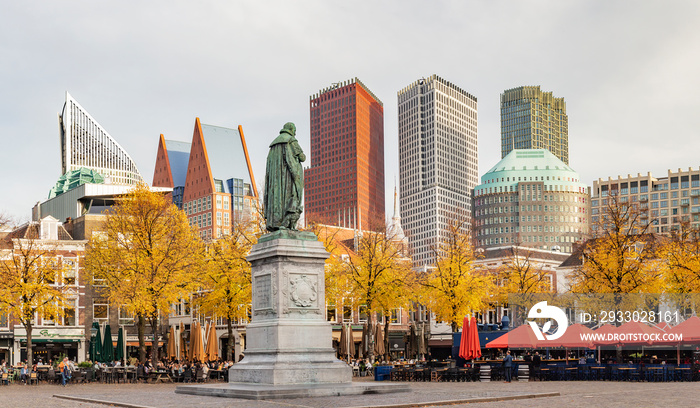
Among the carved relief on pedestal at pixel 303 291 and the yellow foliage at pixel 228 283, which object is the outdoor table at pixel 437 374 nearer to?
the yellow foliage at pixel 228 283

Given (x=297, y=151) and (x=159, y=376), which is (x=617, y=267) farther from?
(x=297, y=151)

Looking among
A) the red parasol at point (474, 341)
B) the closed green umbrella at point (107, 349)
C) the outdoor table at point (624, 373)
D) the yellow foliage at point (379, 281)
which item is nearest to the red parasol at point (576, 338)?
the outdoor table at point (624, 373)

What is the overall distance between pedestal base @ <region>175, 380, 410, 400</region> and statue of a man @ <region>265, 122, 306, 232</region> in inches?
206

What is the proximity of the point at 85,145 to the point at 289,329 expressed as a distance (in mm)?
172894

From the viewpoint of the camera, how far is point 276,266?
990 inches

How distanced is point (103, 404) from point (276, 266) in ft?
20.5

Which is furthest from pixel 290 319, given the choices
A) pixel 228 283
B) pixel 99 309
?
pixel 99 309

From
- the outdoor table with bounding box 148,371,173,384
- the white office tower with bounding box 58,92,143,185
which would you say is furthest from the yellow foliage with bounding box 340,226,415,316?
the white office tower with bounding box 58,92,143,185

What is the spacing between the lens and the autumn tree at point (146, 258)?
44659 mm

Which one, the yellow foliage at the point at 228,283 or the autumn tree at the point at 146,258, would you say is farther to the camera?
the yellow foliage at the point at 228,283

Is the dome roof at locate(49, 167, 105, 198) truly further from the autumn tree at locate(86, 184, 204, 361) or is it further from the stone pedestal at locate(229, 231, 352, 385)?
the stone pedestal at locate(229, 231, 352, 385)

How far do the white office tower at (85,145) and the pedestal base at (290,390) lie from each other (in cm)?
16332

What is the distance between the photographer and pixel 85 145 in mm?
186750

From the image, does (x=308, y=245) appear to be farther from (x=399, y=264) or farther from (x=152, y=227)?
(x=399, y=264)
